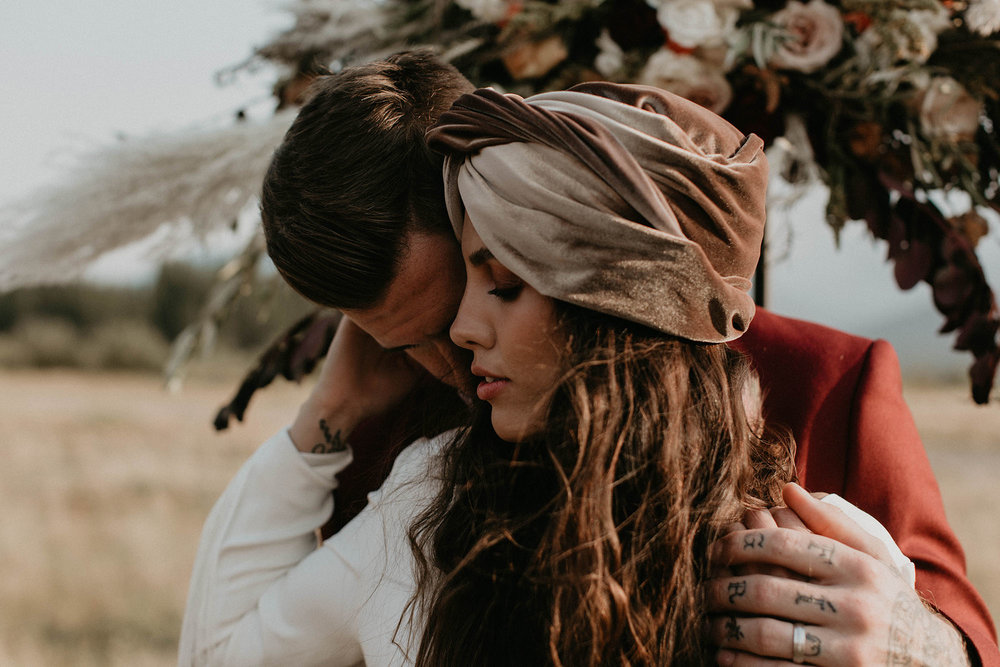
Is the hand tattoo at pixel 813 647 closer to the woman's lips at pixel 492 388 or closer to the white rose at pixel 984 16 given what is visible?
the woman's lips at pixel 492 388

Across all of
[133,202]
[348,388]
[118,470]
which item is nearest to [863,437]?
[348,388]

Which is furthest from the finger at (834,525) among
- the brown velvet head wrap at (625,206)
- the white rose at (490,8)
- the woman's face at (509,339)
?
the white rose at (490,8)

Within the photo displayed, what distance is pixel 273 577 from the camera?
75.9 inches

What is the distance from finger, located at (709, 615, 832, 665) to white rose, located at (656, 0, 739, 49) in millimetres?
1242

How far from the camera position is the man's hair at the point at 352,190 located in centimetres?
164

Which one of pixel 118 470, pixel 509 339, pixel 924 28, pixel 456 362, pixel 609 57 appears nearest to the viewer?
pixel 509 339

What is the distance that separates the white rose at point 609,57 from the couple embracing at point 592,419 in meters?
0.41

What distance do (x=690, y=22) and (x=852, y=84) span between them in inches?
16.0

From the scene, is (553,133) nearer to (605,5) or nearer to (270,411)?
(605,5)

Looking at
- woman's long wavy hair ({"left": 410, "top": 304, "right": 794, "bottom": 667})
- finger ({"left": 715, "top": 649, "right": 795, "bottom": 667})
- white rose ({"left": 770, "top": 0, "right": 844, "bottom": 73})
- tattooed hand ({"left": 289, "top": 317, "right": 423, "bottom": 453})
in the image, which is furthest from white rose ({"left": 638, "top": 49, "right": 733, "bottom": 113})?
finger ({"left": 715, "top": 649, "right": 795, "bottom": 667})

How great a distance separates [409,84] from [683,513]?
997 mm

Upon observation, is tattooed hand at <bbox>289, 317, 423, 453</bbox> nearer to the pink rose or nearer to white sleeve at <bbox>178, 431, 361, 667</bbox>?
white sleeve at <bbox>178, 431, 361, 667</bbox>

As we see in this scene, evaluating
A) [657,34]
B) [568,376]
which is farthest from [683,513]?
[657,34]

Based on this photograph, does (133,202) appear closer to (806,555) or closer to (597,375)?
(597,375)
